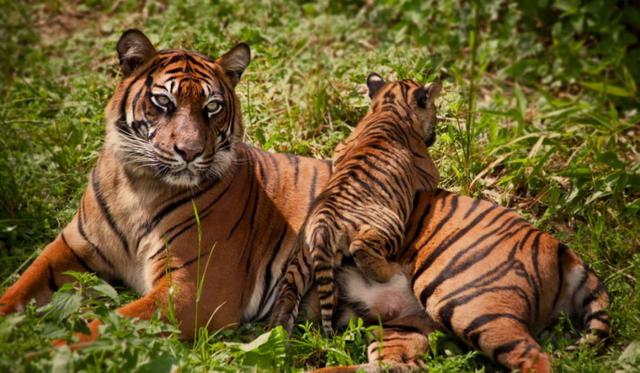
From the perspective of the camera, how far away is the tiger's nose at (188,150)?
4004 millimetres

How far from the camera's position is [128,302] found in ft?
14.3

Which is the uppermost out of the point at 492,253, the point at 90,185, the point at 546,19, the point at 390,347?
the point at 546,19

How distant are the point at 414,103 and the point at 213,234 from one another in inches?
60.9

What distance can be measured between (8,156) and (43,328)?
Result: 95.3 inches

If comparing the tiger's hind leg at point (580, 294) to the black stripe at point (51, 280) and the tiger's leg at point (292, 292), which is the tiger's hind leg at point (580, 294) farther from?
the black stripe at point (51, 280)

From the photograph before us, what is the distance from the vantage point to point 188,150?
13.2 ft

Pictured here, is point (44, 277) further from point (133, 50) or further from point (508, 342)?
point (508, 342)

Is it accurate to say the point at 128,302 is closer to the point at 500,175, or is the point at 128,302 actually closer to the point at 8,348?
the point at 8,348

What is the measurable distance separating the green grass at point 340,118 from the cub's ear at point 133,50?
1123 mm

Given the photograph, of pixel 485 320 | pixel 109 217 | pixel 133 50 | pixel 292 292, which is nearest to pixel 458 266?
pixel 485 320

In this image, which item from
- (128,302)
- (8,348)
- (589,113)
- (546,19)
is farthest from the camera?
(546,19)

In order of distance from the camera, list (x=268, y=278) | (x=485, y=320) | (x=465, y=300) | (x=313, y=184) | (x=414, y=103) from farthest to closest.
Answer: (x=414, y=103) < (x=313, y=184) < (x=268, y=278) < (x=465, y=300) < (x=485, y=320)

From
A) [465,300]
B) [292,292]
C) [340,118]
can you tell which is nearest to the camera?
[465,300]

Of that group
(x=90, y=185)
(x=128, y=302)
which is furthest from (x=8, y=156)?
(x=128, y=302)
